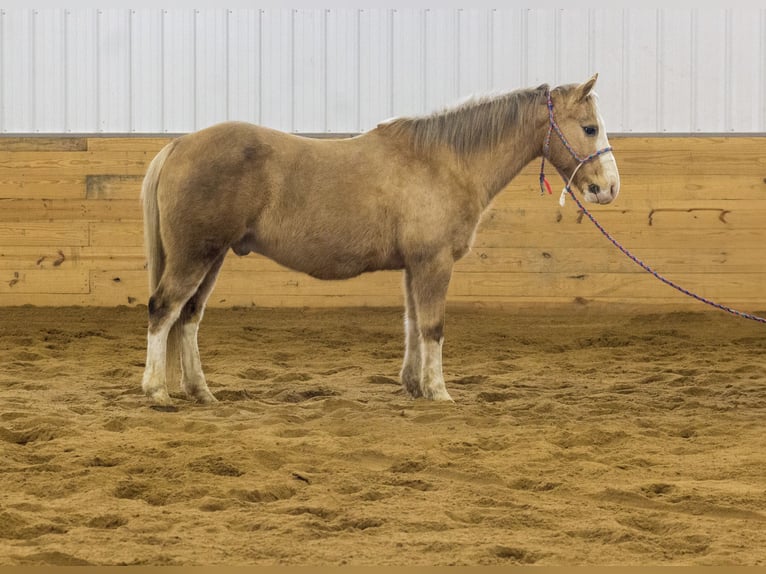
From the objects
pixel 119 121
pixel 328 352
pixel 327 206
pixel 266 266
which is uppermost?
pixel 119 121

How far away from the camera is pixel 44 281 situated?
701 cm

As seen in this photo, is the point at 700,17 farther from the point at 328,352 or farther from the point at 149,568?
the point at 149,568

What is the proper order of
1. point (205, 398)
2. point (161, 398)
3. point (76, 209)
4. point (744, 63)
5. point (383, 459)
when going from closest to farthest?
point (383, 459) < point (161, 398) < point (205, 398) < point (76, 209) < point (744, 63)

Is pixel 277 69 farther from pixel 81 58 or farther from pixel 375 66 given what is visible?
pixel 81 58

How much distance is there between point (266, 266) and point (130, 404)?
2.91 metres

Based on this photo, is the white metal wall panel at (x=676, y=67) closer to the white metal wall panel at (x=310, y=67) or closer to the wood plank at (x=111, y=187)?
the white metal wall panel at (x=310, y=67)

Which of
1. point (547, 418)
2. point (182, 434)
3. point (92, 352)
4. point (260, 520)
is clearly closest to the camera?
point (260, 520)

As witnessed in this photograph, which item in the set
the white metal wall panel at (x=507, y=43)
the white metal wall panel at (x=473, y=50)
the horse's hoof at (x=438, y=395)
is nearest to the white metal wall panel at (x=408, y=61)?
the white metal wall panel at (x=473, y=50)

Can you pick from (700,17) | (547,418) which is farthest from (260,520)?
(700,17)

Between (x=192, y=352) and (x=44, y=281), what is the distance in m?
3.10

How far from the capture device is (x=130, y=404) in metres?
4.21

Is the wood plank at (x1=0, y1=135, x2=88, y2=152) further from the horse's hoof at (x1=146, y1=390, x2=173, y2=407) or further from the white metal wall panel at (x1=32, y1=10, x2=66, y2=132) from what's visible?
the horse's hoof at (x1=146, y1=390, x2=173, y2=407)

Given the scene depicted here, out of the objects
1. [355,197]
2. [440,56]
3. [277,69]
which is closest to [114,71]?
[277,69]

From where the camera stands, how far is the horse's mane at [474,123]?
4.60m
